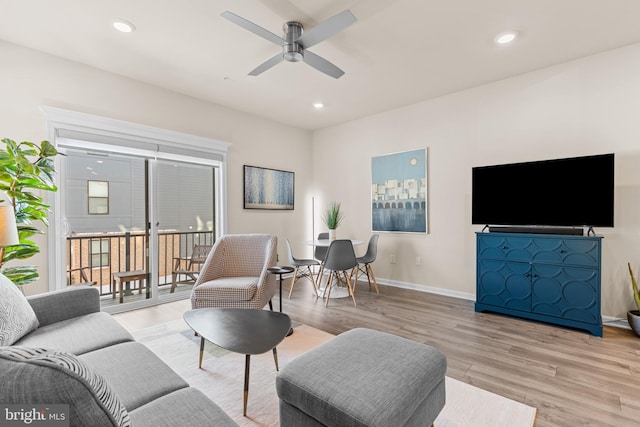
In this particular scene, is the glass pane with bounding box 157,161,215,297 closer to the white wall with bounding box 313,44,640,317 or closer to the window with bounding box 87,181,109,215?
the window with bounding box 87,181,109,215

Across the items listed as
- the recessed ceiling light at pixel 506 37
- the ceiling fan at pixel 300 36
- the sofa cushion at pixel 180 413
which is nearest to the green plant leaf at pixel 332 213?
the ceiling fan at pixel 300 36

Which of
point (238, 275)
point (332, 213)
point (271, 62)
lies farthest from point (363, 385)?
point (332, 213)

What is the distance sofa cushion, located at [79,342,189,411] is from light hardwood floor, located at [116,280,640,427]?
70.9 inches

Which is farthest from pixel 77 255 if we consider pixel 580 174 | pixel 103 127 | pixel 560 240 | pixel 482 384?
pixel 580 174

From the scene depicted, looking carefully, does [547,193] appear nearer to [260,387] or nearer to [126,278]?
[260,387]

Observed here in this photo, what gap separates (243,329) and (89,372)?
4.12ft

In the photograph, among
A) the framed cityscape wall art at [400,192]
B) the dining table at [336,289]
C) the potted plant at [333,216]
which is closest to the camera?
the dining table at [336,289]

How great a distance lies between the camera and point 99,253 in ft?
11.5

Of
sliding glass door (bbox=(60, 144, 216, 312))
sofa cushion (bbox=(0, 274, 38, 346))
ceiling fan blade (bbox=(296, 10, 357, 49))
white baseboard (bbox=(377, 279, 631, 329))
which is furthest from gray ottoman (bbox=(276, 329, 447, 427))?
sliding glass door (bbox=(60, 144, 216, 312))

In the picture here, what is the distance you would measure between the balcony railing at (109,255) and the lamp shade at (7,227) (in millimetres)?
1476

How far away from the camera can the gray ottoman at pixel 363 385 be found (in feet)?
3.68

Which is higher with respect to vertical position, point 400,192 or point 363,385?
point 400,192

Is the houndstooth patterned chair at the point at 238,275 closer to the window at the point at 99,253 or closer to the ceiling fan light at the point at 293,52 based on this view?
the window at the point at 99,253

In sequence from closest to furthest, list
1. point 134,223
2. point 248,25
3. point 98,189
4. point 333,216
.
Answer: point 248,25 → point 98,189 → point 134,223 → point 333,216
